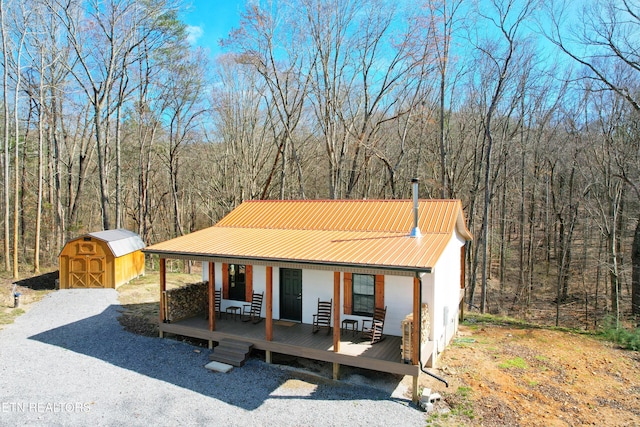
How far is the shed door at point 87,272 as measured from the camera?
15070 mm

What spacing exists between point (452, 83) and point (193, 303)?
16.6m

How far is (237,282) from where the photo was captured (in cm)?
1122

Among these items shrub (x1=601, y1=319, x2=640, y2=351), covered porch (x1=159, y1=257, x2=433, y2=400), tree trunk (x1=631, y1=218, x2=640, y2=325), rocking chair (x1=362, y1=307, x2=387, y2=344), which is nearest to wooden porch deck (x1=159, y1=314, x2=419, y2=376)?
covered porch (x1=159, y1=257, x2=433, y2=400)

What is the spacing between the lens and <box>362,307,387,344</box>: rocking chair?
28.3ft

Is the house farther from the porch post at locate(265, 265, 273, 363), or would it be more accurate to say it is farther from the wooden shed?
the wooden shed

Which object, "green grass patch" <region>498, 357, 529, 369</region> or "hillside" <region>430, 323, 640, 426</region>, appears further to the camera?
"green grass patch" <region>498, 357, 529, 369</region>

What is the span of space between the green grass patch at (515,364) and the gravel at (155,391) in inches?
124

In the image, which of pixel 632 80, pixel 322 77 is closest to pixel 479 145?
pixel 632 80

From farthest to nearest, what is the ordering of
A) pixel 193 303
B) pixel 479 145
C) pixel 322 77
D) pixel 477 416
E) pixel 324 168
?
1. pixel 324 168
2. pixel 479 145
3. pixel 322 77
4. pixel 193 303
5. pixel 477 416

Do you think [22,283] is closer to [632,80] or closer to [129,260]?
[129,260]

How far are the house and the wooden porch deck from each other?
2 centimetres

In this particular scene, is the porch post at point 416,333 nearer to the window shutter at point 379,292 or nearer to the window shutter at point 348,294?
the window shutter at point 379,292

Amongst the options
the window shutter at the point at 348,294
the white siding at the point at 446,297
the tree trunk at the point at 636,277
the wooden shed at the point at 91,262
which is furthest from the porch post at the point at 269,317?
the tree trunk at the point at 636,277

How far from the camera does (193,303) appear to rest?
11.1 meters
